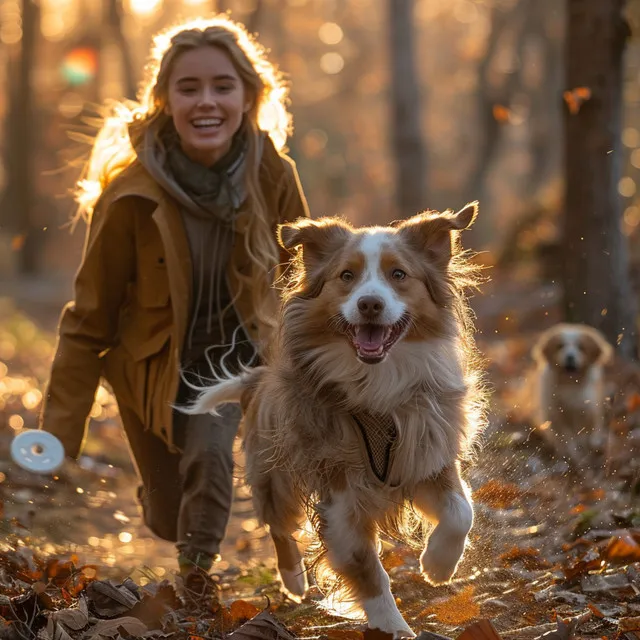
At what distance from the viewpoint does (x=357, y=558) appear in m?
3.95

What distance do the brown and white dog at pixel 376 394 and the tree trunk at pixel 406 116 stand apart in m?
16.3

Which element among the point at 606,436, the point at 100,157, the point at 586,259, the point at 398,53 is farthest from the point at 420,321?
the point at 398,53

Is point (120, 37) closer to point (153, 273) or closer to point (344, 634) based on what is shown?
point (153, 273)

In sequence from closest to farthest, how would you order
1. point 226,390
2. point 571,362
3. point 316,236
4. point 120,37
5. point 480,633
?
→ 1. point 480,633
2. point 316,236
3. point 226,390
4. point 571,362
5. point 120,37

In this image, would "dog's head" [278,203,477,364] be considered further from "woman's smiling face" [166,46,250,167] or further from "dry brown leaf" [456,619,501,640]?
"woman's smiling face" [166,46,250,167]

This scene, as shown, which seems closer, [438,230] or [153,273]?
[438,230]


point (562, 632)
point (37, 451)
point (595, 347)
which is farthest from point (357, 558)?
point (595, 347)

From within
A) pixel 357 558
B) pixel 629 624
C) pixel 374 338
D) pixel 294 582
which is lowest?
pixel 294 582

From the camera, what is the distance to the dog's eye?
396cm

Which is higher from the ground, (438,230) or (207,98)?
(207,98)

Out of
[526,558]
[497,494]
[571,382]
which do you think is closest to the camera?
[526,558]

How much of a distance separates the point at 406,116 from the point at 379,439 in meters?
17.3

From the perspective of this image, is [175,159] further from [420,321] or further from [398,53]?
[398,53]

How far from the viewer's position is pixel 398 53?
20.9 metres
